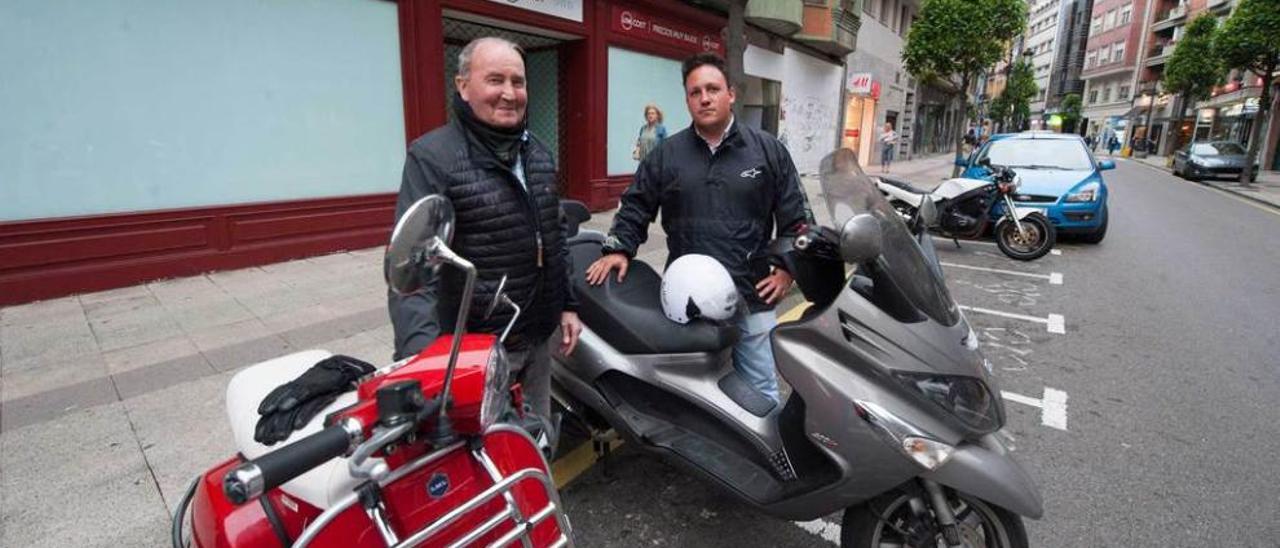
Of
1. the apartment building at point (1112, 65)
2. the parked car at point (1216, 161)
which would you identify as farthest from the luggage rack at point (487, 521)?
the apartment building at point (1112, 65)

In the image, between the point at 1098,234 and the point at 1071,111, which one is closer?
the point at 1098,234

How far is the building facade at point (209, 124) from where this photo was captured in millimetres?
4832

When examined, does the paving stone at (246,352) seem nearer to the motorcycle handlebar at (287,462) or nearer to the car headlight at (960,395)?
the motorcycle handlebar at (287,462)

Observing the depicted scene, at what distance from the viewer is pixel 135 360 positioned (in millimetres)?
3848

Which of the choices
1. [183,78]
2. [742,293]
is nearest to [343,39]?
[183,78]

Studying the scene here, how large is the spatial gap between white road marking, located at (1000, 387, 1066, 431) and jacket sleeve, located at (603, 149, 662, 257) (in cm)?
245

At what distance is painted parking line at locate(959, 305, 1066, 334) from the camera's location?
516cm

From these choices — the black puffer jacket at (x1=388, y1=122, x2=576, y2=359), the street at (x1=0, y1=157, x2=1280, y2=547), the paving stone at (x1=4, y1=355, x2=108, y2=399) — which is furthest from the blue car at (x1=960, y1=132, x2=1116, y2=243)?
the paving stone at (x1=4, y1=355, x2=108, y2=399)

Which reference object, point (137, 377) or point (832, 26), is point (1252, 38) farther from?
point (137, 377)

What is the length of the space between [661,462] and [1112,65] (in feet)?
228

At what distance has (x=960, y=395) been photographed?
6.13 ft

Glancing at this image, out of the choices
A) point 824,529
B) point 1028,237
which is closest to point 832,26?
point 1028,237

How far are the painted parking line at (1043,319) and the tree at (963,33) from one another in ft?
51.7

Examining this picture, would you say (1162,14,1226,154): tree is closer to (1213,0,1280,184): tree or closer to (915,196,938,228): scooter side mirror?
(1213,0,1280,184): tree
